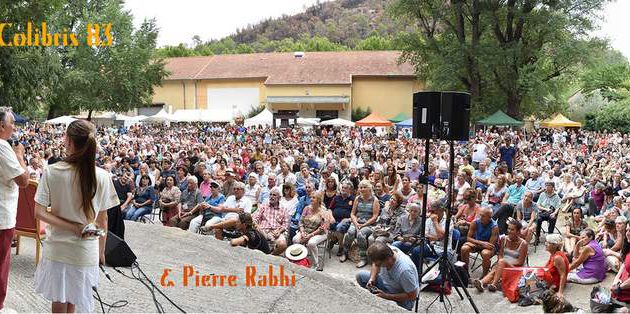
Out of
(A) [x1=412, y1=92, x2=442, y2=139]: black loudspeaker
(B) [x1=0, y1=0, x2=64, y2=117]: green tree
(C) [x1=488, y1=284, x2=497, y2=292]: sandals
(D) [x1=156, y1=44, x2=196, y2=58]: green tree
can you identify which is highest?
(D) [x1=156, y1=44, x2=196, y2=58]: green tree

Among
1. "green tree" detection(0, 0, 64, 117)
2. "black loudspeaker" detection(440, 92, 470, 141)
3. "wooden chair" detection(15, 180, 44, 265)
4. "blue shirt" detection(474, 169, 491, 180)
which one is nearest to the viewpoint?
"wooden chair" detection(15, 180, 44, 265)

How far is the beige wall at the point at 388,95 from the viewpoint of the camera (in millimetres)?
44553

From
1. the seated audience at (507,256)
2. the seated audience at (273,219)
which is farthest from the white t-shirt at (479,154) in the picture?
the seated audience at (273,219)

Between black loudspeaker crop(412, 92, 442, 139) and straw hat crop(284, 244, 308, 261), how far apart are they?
2359 mm

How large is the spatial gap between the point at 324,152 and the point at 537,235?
8.80m

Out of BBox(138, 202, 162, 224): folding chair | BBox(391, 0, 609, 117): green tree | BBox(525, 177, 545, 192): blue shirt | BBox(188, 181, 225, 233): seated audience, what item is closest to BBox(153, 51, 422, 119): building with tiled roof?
BBox(391, 0, 609, 117): green tree

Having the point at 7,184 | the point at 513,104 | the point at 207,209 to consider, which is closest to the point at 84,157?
the point at 7,184

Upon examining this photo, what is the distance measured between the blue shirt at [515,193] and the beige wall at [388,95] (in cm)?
3453

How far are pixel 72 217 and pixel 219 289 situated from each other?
8.37ft

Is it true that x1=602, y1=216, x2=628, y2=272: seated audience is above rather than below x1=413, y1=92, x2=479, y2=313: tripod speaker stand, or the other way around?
below

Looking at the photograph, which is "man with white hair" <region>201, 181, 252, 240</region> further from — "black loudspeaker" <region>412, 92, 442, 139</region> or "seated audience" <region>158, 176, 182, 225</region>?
"black loudspeaker" <region>412, 92, 442, 139</region>

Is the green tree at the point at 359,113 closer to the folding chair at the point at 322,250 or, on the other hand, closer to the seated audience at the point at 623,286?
the folding chair at the point at 322,250

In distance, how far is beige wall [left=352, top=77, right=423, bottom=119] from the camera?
44553 millimetres

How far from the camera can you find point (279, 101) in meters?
45.0
